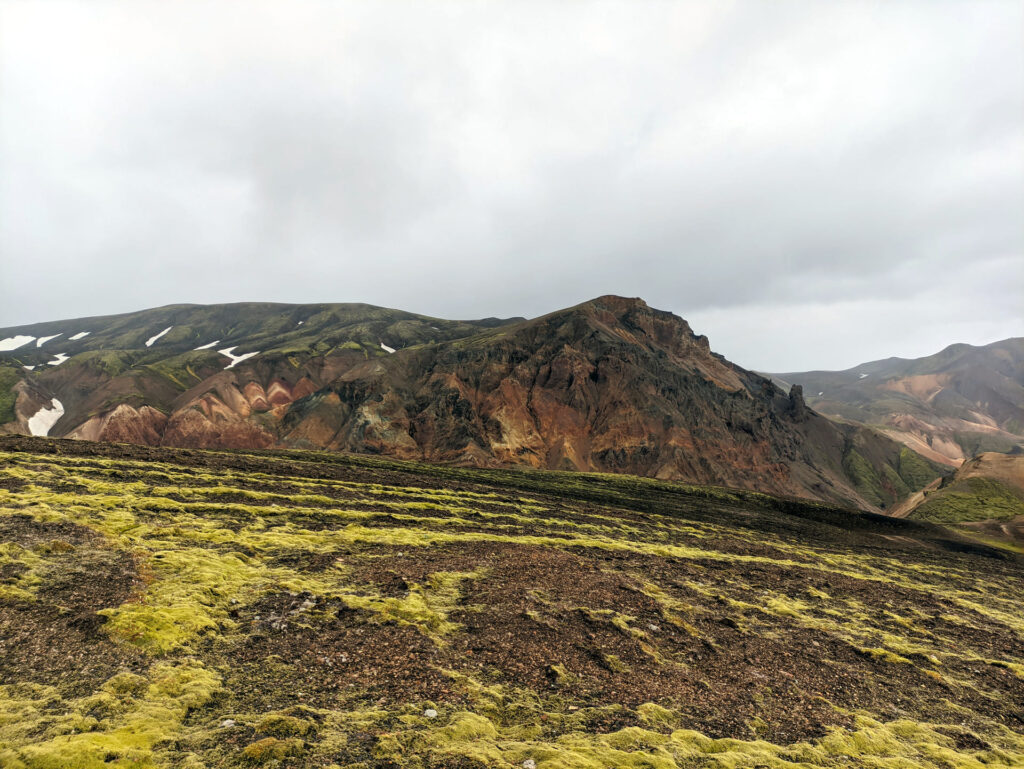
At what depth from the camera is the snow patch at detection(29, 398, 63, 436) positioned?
117 metres

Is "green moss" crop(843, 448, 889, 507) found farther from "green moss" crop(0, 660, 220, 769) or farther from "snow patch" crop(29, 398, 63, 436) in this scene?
"snow patch" crop(29, 398, 63, 436)

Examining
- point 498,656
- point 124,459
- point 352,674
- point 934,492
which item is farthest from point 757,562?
point 934,492

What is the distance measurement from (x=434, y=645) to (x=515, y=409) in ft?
323

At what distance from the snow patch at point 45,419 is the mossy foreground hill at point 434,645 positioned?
118m

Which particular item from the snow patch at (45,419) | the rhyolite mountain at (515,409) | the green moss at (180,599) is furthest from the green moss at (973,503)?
the snow patch at (45,419)

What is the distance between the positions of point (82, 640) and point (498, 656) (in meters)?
11.7

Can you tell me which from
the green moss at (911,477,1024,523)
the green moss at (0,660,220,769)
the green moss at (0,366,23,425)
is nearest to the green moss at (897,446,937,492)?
the green moss at (911,477,1024,523)

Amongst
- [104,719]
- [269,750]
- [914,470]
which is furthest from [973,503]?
[104,719]

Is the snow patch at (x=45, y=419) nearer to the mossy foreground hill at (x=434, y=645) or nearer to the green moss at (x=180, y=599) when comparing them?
the mossy foreground hill at (x=434, y=645)

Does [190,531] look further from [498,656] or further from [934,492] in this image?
[934,492]

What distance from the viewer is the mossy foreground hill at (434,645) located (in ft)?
32.7

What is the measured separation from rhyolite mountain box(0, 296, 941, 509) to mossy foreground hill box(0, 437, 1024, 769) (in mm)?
71213

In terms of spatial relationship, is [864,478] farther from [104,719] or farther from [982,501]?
[104,719]

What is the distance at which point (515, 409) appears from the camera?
113562 millimetres
